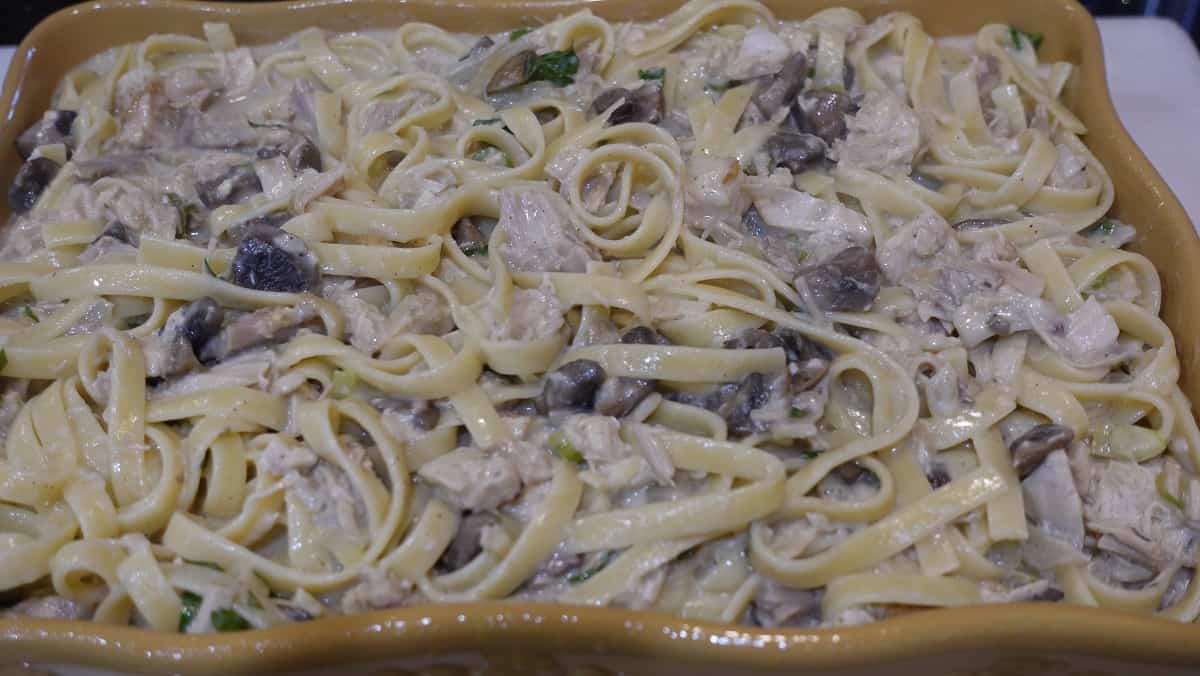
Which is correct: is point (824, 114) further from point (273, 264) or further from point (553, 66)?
point (273, 264)

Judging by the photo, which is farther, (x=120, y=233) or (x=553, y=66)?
(x=553, y=66)

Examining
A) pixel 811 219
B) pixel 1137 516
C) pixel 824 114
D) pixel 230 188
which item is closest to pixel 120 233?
pixel 230 188

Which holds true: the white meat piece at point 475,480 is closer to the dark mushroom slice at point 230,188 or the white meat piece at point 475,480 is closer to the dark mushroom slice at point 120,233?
the dark mushroom slice at point 230,188

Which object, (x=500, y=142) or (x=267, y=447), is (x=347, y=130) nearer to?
(x=500, y=142)

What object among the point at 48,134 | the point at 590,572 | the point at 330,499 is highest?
the point at 48,134

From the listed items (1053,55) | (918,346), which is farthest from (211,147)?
(1053,55)

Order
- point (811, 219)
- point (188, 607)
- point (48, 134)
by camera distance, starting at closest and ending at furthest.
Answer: point (188, 607), point (811, 219), point (48, 134)

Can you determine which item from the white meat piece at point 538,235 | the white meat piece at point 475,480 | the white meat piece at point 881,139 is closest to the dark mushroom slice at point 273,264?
the white meat piece at point 538,235
